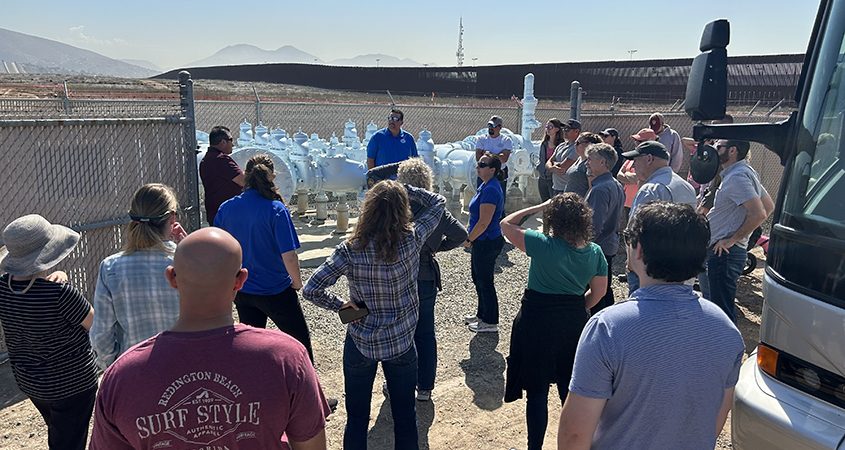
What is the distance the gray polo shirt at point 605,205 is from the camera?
15.5 ft

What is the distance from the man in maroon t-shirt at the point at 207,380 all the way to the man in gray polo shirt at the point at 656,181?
3.26 metres

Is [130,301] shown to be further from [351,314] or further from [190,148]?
[190,148]

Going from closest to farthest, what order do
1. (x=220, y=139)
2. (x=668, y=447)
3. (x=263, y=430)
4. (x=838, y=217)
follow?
1. (x=263, y=430)
2. (x=668, y=447)
3. (x=838, y=217)
4. (x=220, y=139)

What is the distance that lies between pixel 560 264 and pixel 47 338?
97.9 inches

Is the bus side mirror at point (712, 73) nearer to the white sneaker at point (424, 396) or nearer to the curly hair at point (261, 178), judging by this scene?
the curly hair at point (261, 178)

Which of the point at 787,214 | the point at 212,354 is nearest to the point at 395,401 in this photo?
the point at 212,354

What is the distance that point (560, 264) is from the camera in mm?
3219

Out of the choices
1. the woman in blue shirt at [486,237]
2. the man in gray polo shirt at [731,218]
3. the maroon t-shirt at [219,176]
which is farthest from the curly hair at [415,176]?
the maroon t-shirt at [219,176]

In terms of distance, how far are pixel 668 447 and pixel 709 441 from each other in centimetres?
17

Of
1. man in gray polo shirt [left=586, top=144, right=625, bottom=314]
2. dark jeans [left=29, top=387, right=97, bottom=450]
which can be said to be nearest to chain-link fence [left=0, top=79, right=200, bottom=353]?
dark jeans [left=29, top=387, right=97, bottom=450]

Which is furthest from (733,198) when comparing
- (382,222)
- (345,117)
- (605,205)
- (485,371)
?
(345,117)

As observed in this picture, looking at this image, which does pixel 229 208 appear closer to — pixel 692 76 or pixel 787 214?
pixel 692 76

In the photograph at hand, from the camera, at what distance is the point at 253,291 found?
154 inches

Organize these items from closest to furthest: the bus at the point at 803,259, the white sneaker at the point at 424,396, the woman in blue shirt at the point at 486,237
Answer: the bus at the point at 803,259, the white sneaker at the point at 424,396, the woman in blue shirt at the point at 486,237
